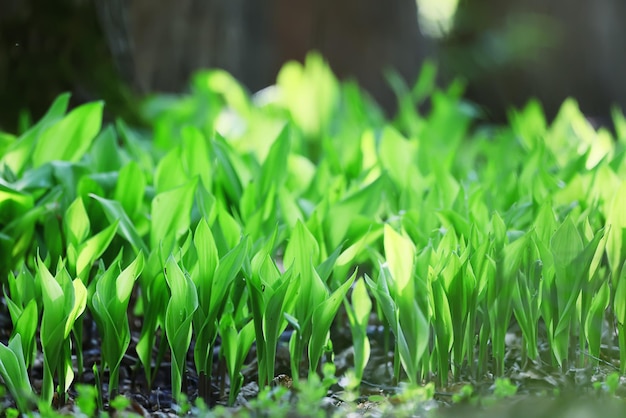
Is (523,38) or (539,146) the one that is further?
(523,38)

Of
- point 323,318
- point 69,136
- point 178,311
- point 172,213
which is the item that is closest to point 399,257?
point 323,318

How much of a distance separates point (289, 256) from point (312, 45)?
5.34 metres

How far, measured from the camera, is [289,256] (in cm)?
143

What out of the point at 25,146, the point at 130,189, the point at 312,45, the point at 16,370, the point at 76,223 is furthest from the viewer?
the point at 312,45

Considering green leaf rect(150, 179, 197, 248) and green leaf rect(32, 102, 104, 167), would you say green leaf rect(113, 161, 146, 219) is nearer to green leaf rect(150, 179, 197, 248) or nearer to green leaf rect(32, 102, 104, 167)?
green leaf rect(150, 179, 197, 248)

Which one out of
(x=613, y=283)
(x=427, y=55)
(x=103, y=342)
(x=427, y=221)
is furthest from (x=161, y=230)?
(x=427, y=55)

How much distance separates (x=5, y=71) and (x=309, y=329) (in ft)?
6.38

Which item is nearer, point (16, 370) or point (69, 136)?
point (16, 370)

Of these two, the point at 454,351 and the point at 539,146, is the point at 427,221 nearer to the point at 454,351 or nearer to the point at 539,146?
the point at 454,351

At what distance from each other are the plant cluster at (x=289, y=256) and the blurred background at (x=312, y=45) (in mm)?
913

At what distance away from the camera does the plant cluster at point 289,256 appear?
4.42 ft

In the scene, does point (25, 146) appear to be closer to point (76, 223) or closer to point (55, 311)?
point (76, 223)

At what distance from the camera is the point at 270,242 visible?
1.40 meters

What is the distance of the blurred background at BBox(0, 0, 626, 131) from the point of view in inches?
111
